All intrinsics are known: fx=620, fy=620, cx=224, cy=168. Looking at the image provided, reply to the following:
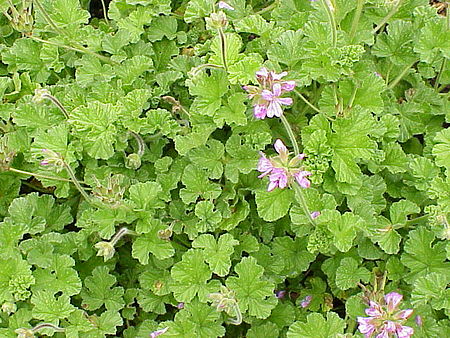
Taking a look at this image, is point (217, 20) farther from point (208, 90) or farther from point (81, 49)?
point (81, 49)

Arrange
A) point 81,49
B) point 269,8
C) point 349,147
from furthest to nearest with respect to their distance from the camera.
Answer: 1. point 269,8
2. point 81,49
3. point 349,147

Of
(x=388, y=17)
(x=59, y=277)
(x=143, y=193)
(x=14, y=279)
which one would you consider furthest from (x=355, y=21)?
(x=14, y=279)

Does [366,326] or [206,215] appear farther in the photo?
[206,215]

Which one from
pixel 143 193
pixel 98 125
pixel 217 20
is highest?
pixel 217 20

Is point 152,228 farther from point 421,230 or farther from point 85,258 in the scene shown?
point 421,230

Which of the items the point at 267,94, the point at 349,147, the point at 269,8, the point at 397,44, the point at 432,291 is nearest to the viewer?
the point at 267,94

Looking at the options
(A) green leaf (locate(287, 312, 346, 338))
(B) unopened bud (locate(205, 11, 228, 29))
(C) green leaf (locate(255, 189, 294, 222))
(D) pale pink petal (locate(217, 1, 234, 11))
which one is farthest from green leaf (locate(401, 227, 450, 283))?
(D) pale pink petal (locate(217, 1, 234, 11))

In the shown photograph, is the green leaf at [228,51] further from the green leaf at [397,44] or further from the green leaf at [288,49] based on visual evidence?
the green leaf at [397,44]
